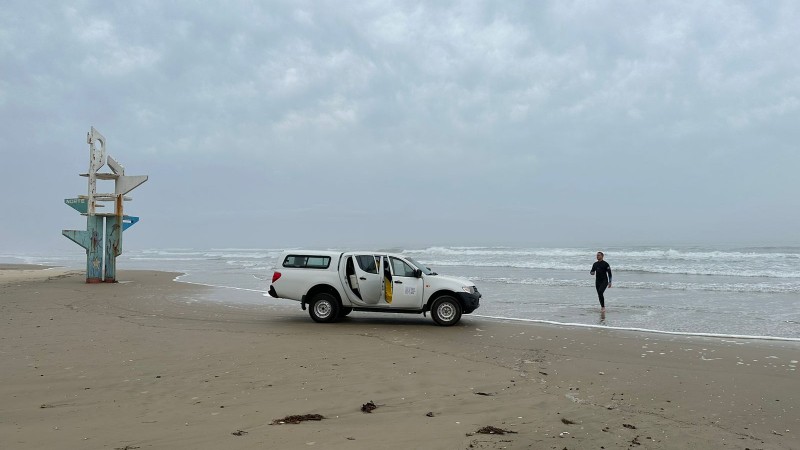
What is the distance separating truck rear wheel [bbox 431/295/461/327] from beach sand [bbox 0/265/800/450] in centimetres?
43

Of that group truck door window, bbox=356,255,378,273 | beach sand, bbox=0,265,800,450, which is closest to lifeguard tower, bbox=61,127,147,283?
beach sand, bbox=0,265,800,450

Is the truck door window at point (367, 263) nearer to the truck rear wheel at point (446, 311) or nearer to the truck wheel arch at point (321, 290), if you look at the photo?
the truck wheel arch at point (321, 290)

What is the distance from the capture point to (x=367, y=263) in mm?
12758

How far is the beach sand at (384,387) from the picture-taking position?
512 cm

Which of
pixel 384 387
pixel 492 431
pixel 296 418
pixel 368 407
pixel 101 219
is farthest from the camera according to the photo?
pixel 101 219

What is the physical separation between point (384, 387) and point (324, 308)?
6015mm

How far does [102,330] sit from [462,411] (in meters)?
8.40

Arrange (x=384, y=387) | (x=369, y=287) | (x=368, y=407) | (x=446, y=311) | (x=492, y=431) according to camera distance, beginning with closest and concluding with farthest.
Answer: (x=492, y=431) < (x=368, y=407) < (x=384, y=387) < (x=446, y=311) < (x=369, y=287)

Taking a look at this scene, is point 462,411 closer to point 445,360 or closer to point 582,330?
point 445,360

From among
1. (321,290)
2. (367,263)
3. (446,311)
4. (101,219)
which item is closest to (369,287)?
(367,263)

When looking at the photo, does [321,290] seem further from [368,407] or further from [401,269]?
[368,407]

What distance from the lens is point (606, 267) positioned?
50.5 ft

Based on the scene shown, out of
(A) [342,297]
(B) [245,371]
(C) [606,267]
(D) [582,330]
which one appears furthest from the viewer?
(C) [606,267]

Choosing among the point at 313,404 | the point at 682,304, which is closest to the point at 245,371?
the point at 313,404
